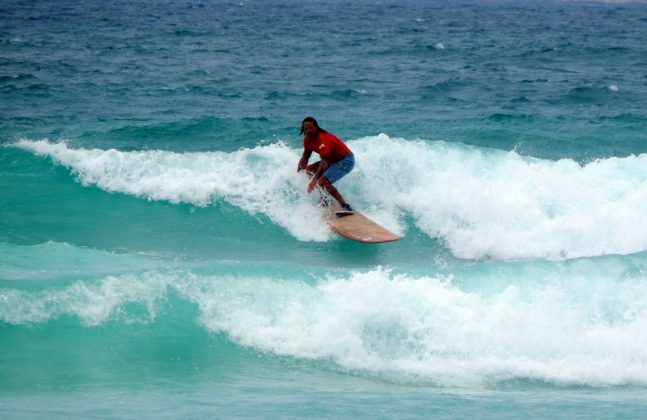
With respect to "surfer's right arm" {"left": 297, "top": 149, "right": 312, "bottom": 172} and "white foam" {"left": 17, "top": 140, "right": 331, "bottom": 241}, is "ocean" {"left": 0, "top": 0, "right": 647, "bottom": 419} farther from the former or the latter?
"surfer's right arm" {"left": 297, "top": 149, "right": 312, "bottom": 172}

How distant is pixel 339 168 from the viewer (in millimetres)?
11070

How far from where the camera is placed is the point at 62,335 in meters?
7.71

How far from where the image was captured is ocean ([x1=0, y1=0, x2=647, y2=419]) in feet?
23.5

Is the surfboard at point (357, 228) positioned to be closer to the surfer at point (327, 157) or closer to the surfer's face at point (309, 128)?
the surfer at point (327, 157)

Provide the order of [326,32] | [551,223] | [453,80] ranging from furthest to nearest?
[326,32], [453,80], [551,223]

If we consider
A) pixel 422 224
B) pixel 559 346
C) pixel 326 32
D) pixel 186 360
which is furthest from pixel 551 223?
pixel 326 32

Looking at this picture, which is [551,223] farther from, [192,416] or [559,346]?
[192,416]

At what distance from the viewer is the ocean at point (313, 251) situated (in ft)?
23.5

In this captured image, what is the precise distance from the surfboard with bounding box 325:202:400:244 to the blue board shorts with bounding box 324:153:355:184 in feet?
1.44

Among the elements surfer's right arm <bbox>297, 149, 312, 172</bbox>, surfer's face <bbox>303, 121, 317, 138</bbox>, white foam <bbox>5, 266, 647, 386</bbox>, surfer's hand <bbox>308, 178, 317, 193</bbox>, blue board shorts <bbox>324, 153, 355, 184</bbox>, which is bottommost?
white foam <bbox>5, 266, 647, 386</bbox>

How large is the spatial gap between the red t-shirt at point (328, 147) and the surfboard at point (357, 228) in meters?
0.72

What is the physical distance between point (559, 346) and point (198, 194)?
21.0 feet

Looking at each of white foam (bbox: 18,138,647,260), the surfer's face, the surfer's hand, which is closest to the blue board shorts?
the surfer's hand

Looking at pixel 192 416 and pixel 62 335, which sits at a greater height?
pixel 62 335
